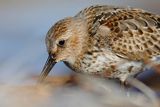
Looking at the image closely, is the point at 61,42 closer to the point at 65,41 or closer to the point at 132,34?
the point at 65,41

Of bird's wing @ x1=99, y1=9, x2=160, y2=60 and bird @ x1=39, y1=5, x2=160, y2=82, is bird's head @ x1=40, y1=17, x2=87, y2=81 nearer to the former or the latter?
bird @ x1=39, y1=5, x2=160, y2=82

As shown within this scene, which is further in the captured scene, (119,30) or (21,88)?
(119,30)

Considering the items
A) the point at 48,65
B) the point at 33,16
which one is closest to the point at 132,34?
the point at 48,65

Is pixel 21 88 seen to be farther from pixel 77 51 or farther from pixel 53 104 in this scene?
pixel 77 51

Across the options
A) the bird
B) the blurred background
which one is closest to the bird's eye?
the bird

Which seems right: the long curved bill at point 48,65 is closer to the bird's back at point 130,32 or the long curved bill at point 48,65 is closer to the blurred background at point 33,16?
the blurred background at point 33,16

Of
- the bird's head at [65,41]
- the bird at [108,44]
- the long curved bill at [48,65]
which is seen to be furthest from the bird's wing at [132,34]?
the long curved bill at [48,65]

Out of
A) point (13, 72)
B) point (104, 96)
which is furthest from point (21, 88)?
point (104, 96)
